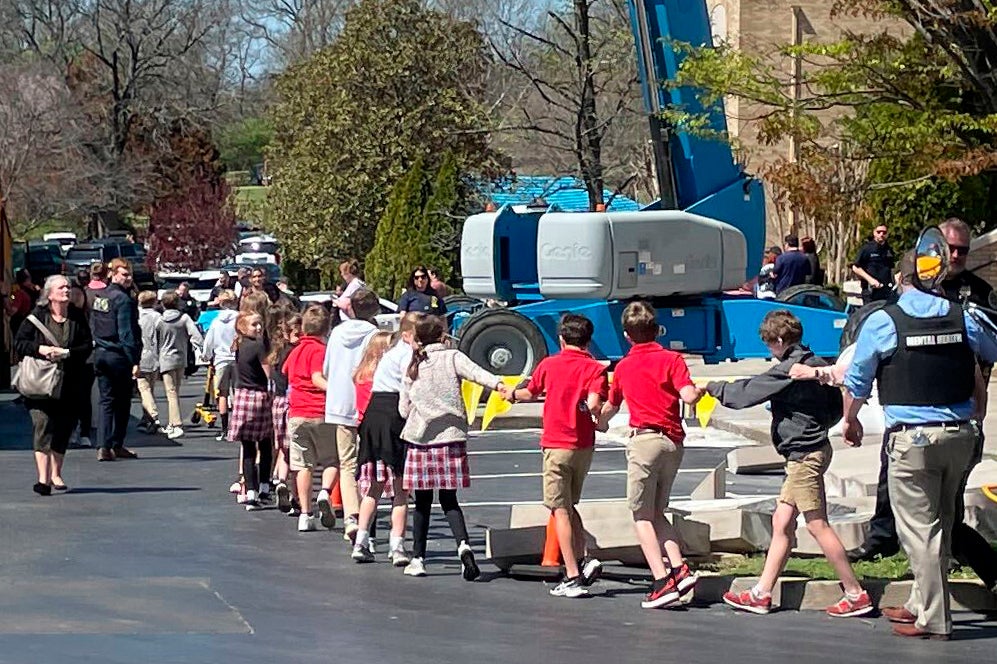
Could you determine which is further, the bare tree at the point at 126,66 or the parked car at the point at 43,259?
the bare tree at the point at 126,66

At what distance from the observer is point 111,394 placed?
1712cm

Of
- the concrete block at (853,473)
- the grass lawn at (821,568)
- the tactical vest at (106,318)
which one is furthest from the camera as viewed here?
the tactical vest at (106,318)

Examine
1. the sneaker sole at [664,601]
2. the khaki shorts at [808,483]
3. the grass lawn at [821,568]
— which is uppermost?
the khaki shorts at [808,483]

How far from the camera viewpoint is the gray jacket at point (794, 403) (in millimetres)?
9430

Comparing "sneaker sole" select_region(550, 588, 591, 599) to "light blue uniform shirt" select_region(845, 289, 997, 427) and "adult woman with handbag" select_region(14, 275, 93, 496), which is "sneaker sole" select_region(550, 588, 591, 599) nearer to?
"light blue uniform shirt" select_region(845, 289, 997, 427)

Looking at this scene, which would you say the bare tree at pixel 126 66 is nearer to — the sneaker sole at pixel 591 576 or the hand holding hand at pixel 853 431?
the sneaker sole at pixel 591 576

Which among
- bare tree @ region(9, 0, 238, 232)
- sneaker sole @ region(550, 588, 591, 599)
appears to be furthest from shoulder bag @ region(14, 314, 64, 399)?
bare tree @ region(9, 0, 238, 232)

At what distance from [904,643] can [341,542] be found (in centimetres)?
457

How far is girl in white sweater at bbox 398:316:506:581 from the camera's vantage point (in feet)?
35.1

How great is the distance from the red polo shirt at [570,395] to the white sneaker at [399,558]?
1.36 metres

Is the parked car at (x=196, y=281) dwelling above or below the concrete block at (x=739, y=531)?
above

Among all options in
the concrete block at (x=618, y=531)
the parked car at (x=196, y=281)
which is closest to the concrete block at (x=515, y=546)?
the concrete block at (x=618, y=531)

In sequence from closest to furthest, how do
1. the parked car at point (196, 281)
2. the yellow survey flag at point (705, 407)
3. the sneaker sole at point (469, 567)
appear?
the yellow survey flag at point (705, 407) → the sneaker sole at point (469, 567) → the parked car at point (196, 281)

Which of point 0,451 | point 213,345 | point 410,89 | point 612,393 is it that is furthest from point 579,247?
point 410,89
